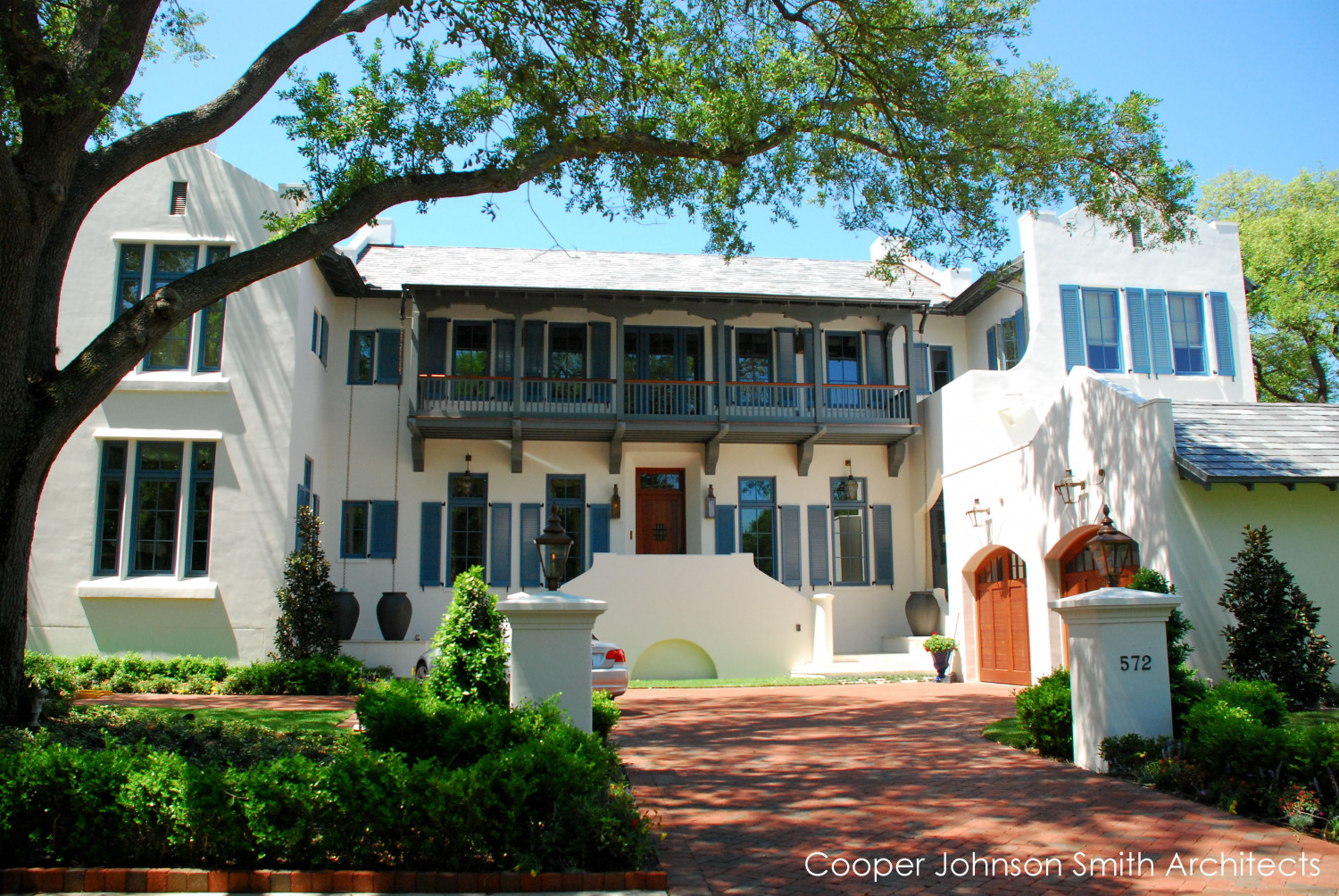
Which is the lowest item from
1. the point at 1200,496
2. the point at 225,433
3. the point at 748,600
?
the point at 748,600

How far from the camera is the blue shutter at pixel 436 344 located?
20125mm

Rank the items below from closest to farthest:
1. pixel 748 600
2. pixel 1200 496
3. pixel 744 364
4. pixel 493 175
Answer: pixel 493 175
pixel 1200 496
pixel 748 600
pixel 744 364

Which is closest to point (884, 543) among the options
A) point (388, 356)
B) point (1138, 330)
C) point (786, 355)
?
point (786, 355)

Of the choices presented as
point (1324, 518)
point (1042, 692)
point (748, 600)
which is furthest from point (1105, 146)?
point (748, 600)

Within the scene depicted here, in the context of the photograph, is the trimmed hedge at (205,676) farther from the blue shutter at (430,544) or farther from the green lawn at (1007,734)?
the green lawn at (1007,734)

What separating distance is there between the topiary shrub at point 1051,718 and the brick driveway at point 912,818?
19cm

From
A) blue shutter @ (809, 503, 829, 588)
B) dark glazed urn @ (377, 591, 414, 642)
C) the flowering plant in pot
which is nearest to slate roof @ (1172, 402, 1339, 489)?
the flowering plant in pot

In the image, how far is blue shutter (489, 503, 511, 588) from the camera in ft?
64.5

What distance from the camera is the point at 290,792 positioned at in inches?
201

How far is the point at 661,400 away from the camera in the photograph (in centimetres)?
1998

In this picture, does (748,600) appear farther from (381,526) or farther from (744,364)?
(381,526)

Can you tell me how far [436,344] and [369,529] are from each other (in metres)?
4.07

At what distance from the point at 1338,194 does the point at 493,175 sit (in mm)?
24813

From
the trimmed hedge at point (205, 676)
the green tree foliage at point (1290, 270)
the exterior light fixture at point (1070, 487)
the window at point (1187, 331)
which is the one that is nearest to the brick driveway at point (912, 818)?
the exterior light fixture at point (1070, 487)
